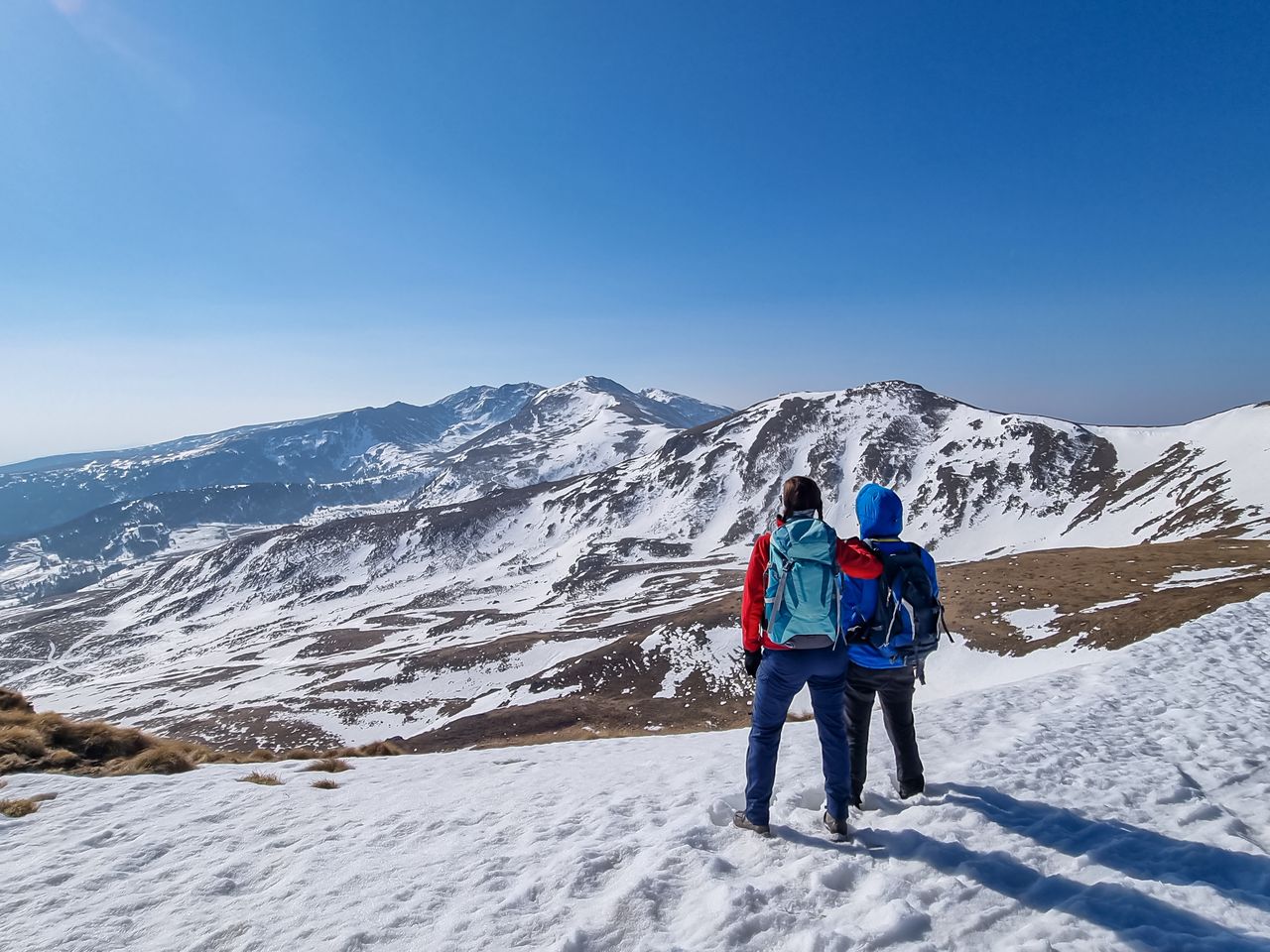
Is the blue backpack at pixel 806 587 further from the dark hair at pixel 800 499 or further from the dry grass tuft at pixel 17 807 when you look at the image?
the dry grass tuft at pixel 17 807

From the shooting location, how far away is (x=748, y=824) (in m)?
6.20

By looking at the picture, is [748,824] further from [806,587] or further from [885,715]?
[806,587]

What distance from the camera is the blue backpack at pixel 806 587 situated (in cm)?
556

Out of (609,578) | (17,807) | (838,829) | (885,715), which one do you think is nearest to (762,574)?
(885,715)

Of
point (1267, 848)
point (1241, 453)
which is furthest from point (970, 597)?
point (1241, 453)

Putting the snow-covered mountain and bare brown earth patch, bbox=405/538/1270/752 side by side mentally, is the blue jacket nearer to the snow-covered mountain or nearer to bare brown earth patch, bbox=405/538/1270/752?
bare brown earth patch, bbox=405/538/1270/752

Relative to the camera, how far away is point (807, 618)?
5.56 m

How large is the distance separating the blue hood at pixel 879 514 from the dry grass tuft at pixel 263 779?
956 cm

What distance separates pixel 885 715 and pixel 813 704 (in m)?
1.51

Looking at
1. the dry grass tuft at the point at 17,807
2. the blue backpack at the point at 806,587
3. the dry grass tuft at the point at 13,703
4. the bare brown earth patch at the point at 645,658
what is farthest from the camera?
the bare brown earth patch at the point at 645,658

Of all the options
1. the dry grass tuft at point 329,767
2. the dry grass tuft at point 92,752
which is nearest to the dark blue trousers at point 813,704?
the dry grass tuft at point 329,767

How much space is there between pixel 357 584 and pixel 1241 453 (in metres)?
186

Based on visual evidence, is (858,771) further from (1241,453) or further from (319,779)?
(1241,453)

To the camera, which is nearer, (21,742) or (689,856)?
(689,856)
